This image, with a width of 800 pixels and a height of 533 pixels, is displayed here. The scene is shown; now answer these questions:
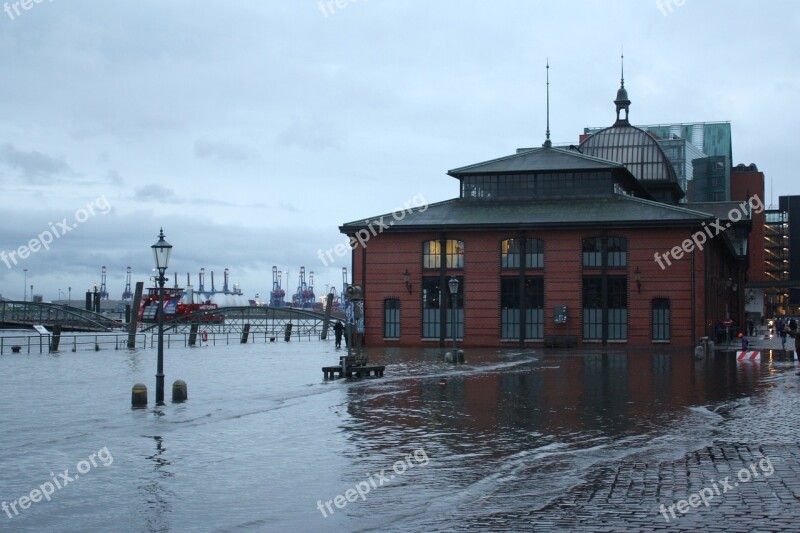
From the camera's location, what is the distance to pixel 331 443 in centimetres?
1655

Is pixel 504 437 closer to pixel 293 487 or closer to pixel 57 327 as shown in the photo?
pixel 293 487

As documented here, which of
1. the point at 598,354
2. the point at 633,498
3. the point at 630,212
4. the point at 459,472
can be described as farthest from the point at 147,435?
the point at 630,212

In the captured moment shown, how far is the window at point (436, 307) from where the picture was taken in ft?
186

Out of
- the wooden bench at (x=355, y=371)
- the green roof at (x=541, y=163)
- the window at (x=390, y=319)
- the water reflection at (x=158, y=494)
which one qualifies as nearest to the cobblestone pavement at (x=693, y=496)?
the water reflection at (x=158, y=494)

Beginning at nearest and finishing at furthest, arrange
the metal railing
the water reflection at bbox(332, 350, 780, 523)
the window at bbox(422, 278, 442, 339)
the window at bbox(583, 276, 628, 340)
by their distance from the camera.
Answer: the water reflection at bbox(332, 350, 780, 523) → the metal railing → the window at bbox(583, 276, 628, 340) → the window at bbox(422, 278, 442, 339)

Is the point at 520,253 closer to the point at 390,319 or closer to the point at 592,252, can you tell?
the point at 592,252

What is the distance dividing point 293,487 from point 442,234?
44188 mm

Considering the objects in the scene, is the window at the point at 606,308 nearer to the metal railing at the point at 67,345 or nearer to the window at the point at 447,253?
the window at the point at 447,253

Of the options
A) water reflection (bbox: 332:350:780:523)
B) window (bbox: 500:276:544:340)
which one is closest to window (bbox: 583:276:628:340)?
window (bbox: 500:276:544:340)

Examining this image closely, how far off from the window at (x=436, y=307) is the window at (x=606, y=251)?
7913mm

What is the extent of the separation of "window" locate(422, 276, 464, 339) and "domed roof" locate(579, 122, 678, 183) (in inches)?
959

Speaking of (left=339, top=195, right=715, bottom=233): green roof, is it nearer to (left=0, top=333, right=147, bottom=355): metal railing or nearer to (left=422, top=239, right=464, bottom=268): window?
(left=422, top=239, right=464, bottom=268): window

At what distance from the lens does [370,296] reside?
5803 centimetres

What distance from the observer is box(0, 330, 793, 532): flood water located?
11.4 metres
